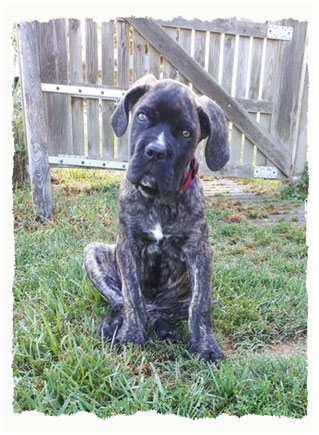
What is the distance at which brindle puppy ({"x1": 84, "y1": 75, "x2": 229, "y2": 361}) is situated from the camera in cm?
243

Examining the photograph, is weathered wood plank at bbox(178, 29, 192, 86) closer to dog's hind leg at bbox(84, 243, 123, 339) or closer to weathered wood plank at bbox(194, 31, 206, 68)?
weathered wood plank at bbox(194, 31, 206, 68)

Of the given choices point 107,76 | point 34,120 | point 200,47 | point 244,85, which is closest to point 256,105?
point 244,85

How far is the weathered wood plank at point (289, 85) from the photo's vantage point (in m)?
6.03

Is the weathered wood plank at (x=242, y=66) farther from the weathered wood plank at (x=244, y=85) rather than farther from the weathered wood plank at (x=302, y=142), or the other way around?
the weathered wood plank at (x=302, y=142)

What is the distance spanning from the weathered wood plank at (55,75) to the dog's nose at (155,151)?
3900 mm

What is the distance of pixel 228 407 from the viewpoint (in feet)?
6.97

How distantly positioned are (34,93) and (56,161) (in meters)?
1.52

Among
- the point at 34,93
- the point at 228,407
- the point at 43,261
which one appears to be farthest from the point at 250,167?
the point at 228,407

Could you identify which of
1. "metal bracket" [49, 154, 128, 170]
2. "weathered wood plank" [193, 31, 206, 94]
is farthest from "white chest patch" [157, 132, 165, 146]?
"weathered wood plank" [193, 31, 206, 94]

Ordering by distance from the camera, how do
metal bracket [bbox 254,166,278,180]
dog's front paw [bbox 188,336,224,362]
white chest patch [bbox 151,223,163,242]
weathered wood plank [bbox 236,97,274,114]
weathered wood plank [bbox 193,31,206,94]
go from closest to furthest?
dog's front paw [bbox 188,336,224,362] < white chest patch [bbox 151,223,163,242] < weathered wood plank [bbox 193,31,206,94] < weathered wood plank [bbox 236,97,274,114] < metal bracket [bbox 254,166,278,180]

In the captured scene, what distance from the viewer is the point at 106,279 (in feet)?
9.89

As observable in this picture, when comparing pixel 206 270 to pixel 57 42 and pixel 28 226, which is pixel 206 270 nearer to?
pixel 28 226

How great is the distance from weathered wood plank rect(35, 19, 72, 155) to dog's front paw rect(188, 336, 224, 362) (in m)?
4.16

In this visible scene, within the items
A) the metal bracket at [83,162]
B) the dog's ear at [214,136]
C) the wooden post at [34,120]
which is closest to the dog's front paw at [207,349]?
the dog's ear at [214,136]
